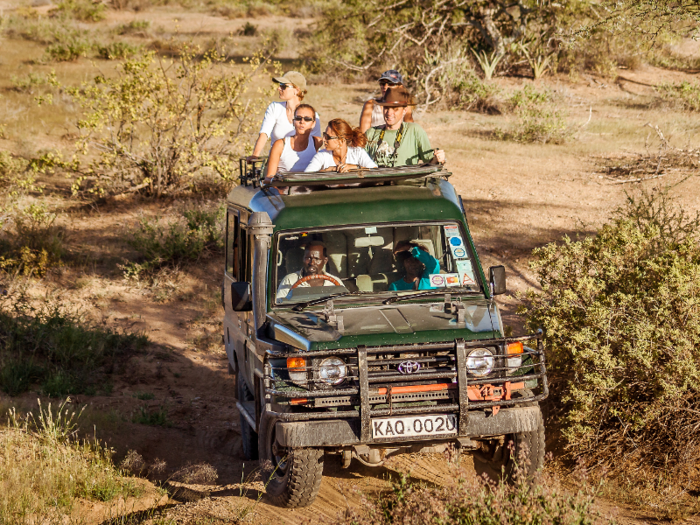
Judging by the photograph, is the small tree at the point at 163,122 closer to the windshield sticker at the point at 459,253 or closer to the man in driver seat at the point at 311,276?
the man in driver seat at the point at 311,276

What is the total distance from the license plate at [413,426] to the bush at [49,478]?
1.89 m

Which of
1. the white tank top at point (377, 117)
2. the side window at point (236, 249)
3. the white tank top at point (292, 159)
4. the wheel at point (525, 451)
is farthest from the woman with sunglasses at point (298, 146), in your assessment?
the wheel at point (525, 451)

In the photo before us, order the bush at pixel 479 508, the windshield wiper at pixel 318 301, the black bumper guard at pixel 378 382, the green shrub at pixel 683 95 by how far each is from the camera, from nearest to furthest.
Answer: the bush at pixel 479 508
the black bumper guard at pixel 378 382
the windshield wiper at pixel 318 301
the green shrub at pixel 683 95

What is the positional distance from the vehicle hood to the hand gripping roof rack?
0.93 meters

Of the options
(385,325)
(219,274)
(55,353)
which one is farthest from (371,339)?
(219,274)

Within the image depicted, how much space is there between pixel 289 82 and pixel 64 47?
2278cm

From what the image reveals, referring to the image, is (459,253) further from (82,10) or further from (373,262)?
(82,10)

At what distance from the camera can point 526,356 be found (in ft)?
15.6

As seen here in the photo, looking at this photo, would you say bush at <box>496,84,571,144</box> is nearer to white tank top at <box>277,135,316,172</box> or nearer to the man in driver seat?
white tank top at <box>277,135,316,172</box>

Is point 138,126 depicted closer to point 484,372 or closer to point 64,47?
point 64,47

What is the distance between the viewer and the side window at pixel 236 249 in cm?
591

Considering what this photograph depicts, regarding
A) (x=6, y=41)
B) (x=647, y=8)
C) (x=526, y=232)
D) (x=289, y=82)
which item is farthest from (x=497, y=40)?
(x=6, y=41)

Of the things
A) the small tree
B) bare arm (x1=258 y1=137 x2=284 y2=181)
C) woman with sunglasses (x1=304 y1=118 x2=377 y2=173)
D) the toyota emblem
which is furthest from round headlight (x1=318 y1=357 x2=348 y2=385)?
the small tree

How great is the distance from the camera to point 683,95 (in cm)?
1936
